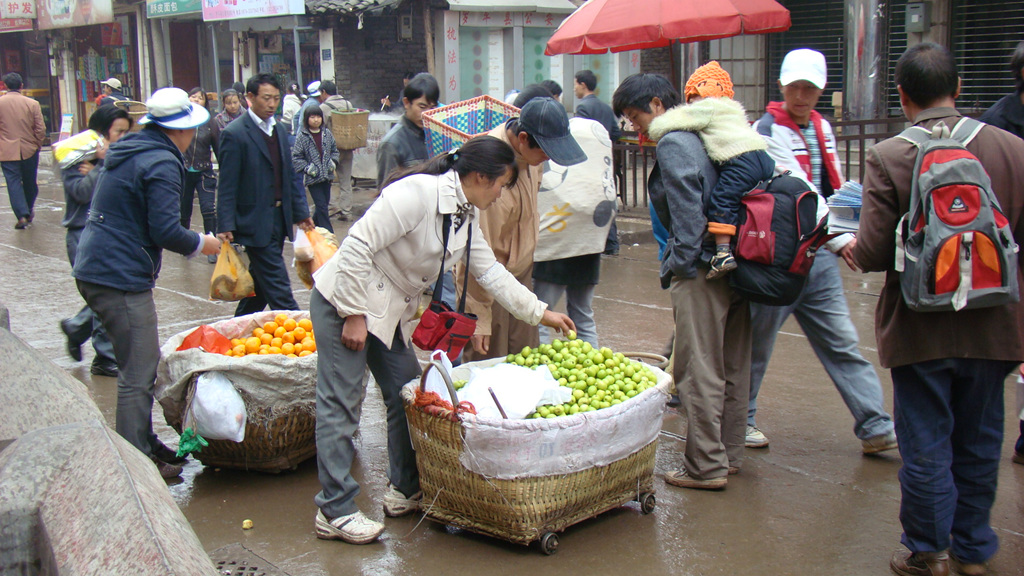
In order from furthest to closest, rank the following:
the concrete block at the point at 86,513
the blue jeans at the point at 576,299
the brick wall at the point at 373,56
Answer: the brick wall at the point at 373,56 < the blue jeans at the point at 576,299 < the concrete block at the point at 86,513

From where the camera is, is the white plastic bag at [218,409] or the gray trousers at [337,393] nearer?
the gray trousers at [337,393]

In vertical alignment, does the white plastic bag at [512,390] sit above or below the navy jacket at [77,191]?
below

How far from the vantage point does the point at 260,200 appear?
5613mm

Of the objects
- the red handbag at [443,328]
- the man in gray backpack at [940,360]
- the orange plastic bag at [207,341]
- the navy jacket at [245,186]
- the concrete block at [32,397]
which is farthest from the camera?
the navy jacket at [245,186]

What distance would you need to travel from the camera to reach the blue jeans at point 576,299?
498 cm

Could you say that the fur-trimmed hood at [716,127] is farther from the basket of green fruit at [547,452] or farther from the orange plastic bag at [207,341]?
the orange plastic bag at [207,341]

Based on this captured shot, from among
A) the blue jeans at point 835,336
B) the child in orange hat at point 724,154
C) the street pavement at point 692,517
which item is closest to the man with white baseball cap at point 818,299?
the blue jeans at point 835,336

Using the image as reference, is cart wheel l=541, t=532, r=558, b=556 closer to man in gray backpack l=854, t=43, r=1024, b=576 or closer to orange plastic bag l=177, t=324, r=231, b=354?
man in gray backpack l=854, t=43, r=1024, b=576

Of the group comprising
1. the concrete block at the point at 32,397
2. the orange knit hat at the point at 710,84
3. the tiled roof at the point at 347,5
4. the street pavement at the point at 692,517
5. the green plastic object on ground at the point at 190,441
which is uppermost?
the tiled roof at the point at 347,5

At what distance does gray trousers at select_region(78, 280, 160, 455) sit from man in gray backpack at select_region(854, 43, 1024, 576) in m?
3.12

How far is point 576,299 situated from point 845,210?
166cm

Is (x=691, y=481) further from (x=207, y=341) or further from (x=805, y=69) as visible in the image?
(x=207, y=341)

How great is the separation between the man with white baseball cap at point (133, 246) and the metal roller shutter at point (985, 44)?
406 inches

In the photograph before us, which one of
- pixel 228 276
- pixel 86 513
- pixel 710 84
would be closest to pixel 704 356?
pixel 710 84
